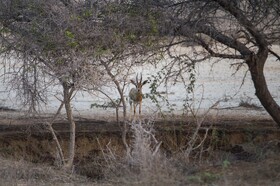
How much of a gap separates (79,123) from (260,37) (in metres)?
6.55

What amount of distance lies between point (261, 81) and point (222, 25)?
57.5 inches

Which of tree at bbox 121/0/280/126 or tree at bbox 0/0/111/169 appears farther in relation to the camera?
tree at bbox 121/0/280/126

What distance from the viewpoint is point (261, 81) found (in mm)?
14680

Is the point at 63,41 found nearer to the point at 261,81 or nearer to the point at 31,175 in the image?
the point at 31,175

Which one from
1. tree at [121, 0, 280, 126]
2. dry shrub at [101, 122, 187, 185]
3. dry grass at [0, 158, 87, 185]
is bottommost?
dry grass at [0, 158, 87, 185]

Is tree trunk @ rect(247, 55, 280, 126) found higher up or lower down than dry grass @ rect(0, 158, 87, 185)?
higher up

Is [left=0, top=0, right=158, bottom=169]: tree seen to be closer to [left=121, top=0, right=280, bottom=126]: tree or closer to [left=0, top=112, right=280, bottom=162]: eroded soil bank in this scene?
[left=121, top=0, right=280, bottom=126]: tree

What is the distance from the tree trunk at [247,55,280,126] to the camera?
1442 cm

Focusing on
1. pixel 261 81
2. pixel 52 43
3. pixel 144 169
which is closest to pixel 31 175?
pixel 52 43

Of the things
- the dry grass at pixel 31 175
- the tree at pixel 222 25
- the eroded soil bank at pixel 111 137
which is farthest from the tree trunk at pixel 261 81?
the dry grass at pixel 31 175

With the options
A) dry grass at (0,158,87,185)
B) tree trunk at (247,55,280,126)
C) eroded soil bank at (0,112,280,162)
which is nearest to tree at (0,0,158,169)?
dry grass at (0,158,87,185)

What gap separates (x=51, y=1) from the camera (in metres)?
13.5

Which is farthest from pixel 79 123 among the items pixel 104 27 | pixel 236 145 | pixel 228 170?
pixel 228 170

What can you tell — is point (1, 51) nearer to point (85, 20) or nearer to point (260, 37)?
point (85, 20)
